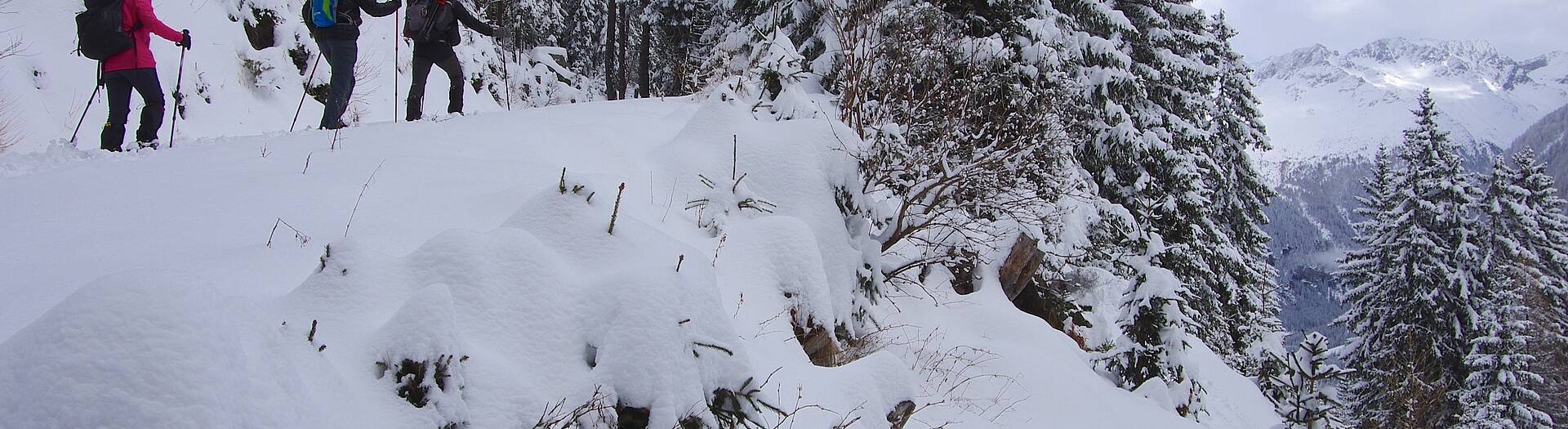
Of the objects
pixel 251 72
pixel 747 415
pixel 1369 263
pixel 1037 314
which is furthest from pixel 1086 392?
pixel 1369 263

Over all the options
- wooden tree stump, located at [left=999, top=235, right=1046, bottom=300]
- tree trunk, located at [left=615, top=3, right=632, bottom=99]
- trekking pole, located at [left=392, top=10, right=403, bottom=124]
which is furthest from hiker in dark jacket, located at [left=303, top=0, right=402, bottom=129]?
tree trunk, located at [left=615, top=3, right=632, bottom=99]

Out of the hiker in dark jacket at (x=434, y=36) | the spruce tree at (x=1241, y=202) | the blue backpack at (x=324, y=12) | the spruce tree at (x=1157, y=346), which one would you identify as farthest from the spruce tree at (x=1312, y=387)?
the blue backpack at (x=324, y=12)

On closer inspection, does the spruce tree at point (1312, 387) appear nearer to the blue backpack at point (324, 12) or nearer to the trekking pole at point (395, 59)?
the trekking pole at point (395, 59)

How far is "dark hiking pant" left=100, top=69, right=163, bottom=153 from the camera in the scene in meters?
4.99

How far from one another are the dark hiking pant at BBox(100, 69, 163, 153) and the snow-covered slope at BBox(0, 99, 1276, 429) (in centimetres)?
39

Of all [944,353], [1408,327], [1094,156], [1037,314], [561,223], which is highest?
[561,223]

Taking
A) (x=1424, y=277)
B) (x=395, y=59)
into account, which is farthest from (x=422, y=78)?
(x=1424, y=277)

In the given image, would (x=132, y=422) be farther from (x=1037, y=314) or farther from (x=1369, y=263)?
(x=1369, y=263)

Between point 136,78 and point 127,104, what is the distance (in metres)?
0.23

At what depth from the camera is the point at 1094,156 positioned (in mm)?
12109

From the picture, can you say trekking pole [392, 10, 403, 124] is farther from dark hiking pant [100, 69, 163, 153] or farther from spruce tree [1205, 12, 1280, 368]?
spruce tree [1205, 12, 1280, 368]

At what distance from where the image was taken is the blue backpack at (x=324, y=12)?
5.98m

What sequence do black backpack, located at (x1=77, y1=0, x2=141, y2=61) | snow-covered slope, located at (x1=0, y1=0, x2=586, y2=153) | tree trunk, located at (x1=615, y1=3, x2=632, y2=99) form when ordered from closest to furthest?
black backpack, located at (x1=77, y1=0, x2=141, y2=61), snow-covered slope, located at (x1=0, y1=0, x2=586, y2=153), tree trunk, located at (x1=615, y1=3, x2=632, y2=99)

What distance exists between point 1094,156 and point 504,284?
37.8 ft
